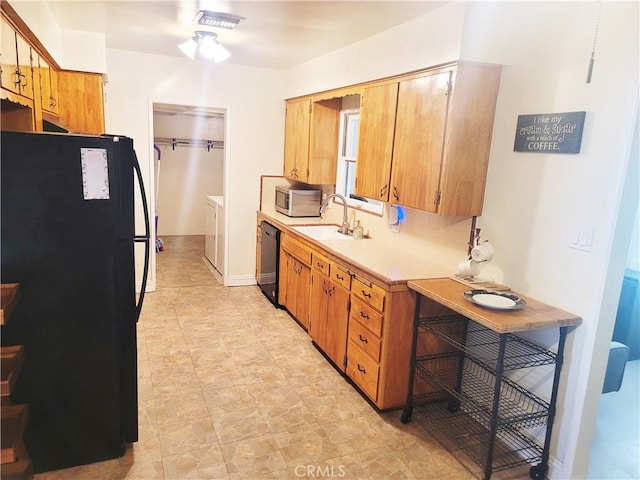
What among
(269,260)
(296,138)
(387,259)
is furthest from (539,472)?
(296,138)

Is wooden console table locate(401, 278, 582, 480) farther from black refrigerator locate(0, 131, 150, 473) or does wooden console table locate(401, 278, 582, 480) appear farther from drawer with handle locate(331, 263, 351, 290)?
black refrigerator locate(0, 131, 150, 473)

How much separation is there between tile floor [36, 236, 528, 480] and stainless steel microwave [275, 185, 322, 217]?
1.25 metres

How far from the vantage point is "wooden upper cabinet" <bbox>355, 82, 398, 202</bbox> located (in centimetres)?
310

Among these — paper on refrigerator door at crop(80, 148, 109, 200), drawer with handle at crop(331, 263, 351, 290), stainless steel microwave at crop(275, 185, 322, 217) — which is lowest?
drawer with handle at crop(331, 263, 351, 290)

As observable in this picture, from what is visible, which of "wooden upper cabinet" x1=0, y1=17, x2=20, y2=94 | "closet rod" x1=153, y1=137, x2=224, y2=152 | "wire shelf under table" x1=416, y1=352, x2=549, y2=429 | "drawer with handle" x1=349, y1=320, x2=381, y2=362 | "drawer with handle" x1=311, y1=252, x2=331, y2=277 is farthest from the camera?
"closet rod" x1=153, y1=137, x2=224, y2=152

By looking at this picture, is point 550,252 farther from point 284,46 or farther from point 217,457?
point 284,46

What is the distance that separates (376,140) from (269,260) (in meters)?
1.96

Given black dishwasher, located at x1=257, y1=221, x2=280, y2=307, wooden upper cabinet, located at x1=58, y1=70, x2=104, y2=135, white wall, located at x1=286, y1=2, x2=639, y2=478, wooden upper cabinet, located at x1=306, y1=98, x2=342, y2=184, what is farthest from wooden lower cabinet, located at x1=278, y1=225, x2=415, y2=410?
wooden upper cabinet, located at x1=58, y1=70, x2=104, y2=135

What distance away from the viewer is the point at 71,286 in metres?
2.14

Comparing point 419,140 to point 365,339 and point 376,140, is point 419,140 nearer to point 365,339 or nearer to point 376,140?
point 376,140

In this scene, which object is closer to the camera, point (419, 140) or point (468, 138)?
point (468, 138)

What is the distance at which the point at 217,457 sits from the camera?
2.37 metres

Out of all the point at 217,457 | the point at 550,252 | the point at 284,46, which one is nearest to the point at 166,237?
the point at 284,46

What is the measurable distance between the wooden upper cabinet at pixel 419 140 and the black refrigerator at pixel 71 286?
5.52 ft
